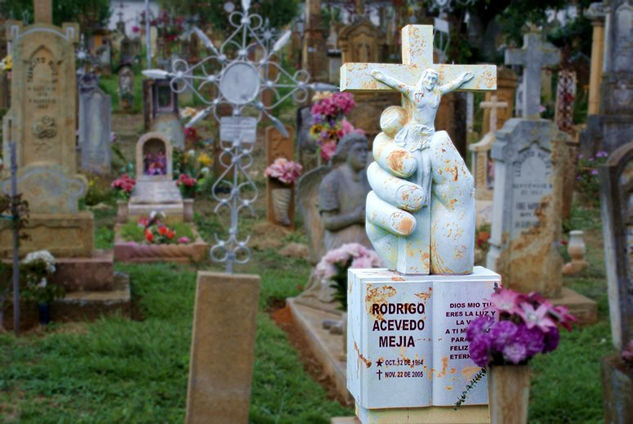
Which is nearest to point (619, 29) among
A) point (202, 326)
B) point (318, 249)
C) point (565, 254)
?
point (565, 254)

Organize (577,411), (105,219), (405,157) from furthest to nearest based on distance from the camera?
(105,219), (577,411), (405,157)

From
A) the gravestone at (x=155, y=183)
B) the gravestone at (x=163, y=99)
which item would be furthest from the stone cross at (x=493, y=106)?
the gravestone at (x=163, y=99)

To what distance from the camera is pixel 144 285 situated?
922 centimetres

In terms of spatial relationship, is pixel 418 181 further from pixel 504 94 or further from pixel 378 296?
pixel 504 94

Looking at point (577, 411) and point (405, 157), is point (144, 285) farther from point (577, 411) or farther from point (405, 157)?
point (405, 157)

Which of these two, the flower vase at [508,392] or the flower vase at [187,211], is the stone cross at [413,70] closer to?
the flower vase at [508,392]

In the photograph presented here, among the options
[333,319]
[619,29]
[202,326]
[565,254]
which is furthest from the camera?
[619,29]

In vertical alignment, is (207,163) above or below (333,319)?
above

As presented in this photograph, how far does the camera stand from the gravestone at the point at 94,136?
16.5m

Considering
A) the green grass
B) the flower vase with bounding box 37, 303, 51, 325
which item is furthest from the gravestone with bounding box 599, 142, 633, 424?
the green grass

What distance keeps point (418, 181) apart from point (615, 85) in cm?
1434

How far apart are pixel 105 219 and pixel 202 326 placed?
829cm

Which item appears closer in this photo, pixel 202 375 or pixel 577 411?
pixel 202 375

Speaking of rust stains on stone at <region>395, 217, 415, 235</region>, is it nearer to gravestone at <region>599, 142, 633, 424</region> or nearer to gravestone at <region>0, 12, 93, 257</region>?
gravestone at <region>599, 142, 633, 424</region>
